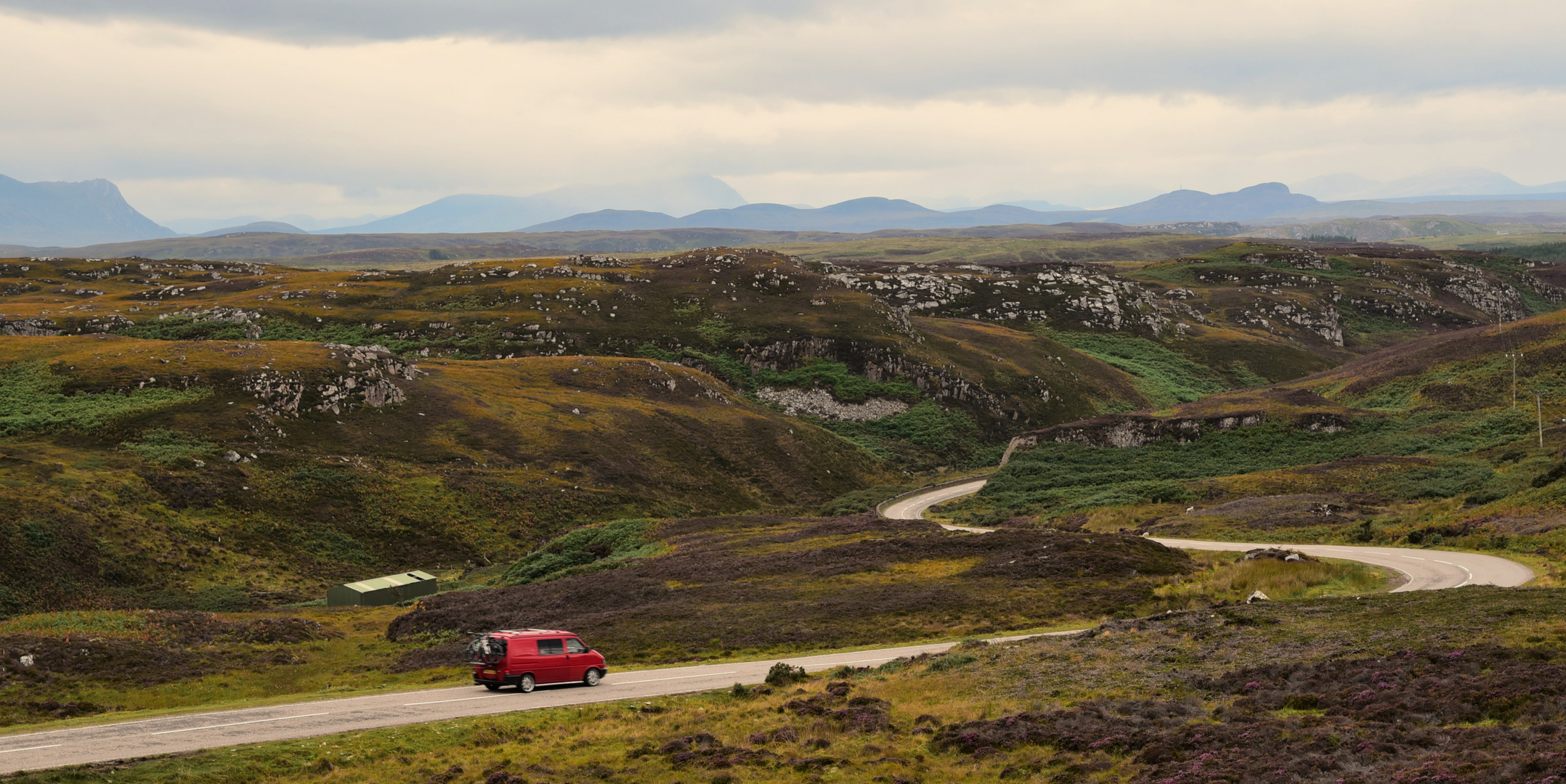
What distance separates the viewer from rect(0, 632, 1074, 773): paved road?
2397 cm

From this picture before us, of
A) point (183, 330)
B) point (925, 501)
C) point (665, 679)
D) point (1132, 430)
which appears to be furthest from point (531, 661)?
point (183, 330)

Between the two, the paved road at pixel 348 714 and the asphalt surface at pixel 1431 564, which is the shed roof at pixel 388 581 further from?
the asphalt surface at pixel 1431 564

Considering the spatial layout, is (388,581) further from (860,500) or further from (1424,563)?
(1424,563)

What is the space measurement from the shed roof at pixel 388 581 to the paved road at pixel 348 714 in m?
29.5

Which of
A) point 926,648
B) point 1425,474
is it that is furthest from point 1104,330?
point 926,648

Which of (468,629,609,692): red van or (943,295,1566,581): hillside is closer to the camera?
(468,629,609,692): red van

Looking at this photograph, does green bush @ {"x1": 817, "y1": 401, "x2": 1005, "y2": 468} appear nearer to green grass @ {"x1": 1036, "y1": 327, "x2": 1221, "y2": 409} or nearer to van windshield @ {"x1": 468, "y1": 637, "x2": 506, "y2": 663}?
green grass @ {"x1": 1036, "y1": 327, "x2": 1221, "y2": 409}

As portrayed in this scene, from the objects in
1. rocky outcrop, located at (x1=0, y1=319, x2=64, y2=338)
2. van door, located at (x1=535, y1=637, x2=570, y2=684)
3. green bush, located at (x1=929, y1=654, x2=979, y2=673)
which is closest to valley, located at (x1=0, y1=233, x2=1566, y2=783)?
green bush, located at (x1=929, y1=654, x2=979, y2=673)

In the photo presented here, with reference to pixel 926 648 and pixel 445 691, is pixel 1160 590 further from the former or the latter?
pixel 445 691

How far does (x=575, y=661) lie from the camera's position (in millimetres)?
33969

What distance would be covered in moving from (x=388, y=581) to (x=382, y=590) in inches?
64.4

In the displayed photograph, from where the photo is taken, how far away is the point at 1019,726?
78.5 feet

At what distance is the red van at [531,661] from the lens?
33.1 metres

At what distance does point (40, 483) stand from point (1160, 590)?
68.2 m
